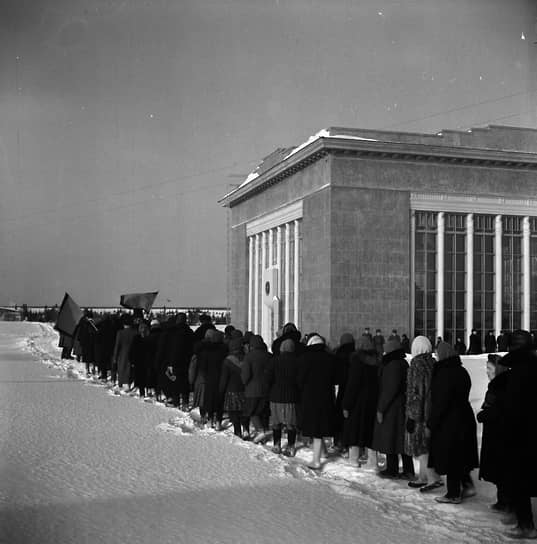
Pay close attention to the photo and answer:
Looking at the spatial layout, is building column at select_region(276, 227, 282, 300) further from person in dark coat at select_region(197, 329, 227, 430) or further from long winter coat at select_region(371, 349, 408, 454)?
long winter coat at select_region(371, 349, 408, 454)

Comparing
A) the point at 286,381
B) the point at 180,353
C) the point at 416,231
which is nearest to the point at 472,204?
the point at 416,231

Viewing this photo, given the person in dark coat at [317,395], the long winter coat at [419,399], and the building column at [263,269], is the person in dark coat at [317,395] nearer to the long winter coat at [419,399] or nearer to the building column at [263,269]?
the long winter coat at [419,399]

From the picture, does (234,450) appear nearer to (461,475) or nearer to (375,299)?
(461,475)

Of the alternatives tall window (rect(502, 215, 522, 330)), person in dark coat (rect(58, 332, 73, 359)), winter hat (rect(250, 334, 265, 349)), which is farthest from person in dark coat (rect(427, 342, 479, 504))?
tall window (rect(502, 215, 522, 330))

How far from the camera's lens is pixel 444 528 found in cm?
664

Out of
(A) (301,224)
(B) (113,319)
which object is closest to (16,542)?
(B) (113,319)

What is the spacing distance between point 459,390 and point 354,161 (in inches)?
909

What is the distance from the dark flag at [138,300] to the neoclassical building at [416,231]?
24.5 feet

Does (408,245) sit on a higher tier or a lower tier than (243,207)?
lower

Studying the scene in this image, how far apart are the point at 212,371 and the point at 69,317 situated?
13591mm

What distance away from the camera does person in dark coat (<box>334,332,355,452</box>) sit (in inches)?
395

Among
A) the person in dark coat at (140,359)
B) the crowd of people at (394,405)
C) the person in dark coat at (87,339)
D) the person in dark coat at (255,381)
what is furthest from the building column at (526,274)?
the person in dark coat at (255,381)

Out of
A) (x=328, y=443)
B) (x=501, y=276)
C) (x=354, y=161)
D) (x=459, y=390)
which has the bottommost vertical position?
(x=328, y=443)

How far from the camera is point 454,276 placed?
3120 cm
